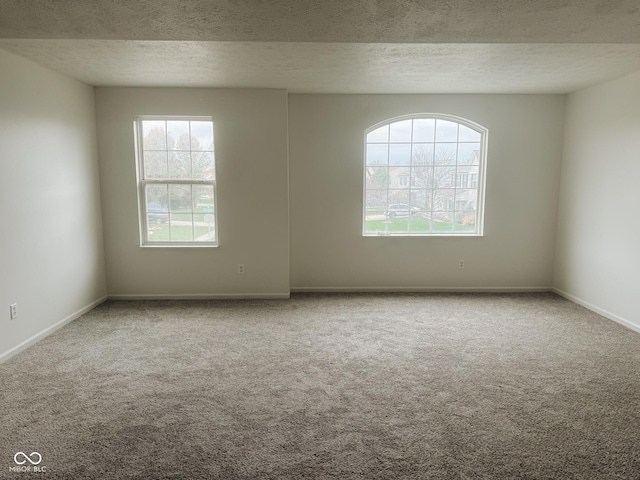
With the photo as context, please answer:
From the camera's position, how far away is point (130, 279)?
15.2 ft

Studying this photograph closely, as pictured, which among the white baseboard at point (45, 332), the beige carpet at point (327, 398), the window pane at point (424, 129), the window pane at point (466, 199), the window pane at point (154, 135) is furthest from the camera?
the window pane at point (466, 199)

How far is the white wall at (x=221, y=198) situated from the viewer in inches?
172

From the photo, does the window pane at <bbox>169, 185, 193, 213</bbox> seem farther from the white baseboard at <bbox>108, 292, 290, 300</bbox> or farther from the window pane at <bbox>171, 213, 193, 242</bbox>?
the white baseboard at <bbox>108, 292, 290, 300</bbox>

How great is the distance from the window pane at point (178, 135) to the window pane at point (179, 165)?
0.08m

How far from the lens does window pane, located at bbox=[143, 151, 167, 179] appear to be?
4527 mm

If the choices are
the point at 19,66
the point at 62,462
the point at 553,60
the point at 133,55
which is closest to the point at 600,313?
the point at 553,60

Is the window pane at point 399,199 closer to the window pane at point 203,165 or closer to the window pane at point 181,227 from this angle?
the window pane at point 203,165

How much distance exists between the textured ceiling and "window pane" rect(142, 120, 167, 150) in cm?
47

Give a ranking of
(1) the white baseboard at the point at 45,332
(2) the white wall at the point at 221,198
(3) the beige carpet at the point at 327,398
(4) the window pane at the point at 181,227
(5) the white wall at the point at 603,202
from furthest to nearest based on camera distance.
A: 1. (4) the window pane at the point at 181,227
2. (2) the white wall at the point at 221,198
3. (5) the white wall at the point at 603,202
4. (1) the white baseboard at the point at 45,332
5. (3) the beige carpet at the point at 327,398

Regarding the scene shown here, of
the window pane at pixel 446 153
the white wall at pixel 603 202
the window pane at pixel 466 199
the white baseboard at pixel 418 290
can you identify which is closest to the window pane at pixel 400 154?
the window pane at pixel 446 153

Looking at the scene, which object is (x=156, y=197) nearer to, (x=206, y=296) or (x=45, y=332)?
(x=206, y=296)

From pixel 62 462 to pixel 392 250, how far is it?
12.8ft

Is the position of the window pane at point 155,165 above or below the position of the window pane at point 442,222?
above

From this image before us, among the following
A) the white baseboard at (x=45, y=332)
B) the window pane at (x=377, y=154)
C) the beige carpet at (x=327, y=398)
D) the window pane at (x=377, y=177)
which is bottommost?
the beige carpet at (x=327, y=398)
